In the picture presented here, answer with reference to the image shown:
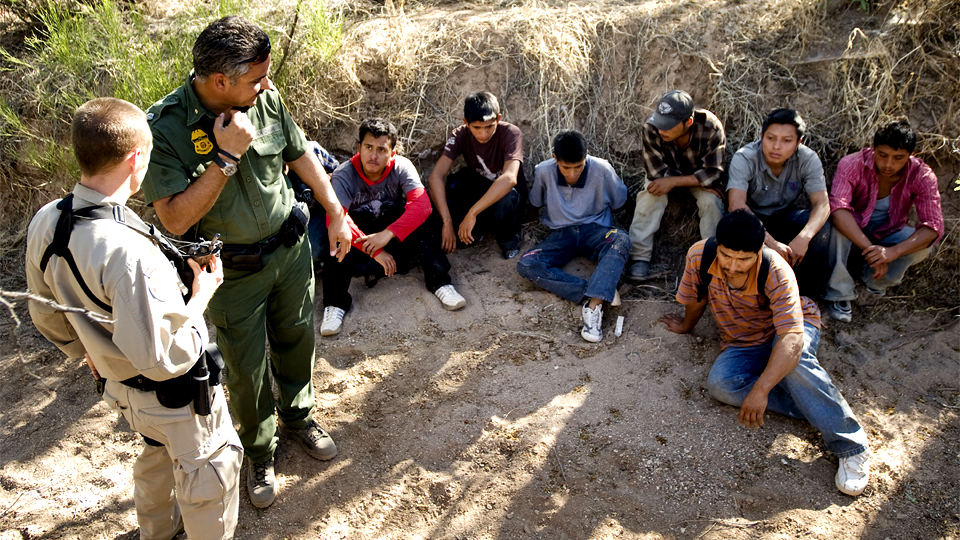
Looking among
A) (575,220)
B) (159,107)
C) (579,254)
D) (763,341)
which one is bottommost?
(579,254)

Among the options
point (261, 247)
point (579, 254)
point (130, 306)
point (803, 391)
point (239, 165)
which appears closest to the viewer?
point (130, 306)

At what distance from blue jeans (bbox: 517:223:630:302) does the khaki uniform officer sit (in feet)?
7.43

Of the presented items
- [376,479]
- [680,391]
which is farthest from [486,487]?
[680,391]

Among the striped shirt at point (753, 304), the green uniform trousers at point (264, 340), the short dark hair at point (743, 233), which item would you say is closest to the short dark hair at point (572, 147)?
the striped shirt at point (753, 304)

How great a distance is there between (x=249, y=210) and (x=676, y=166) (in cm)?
272

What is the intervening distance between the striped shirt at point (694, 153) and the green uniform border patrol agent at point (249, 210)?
2.18 meters

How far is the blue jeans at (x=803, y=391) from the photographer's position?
299cm

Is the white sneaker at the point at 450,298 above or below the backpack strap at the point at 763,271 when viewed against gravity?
below

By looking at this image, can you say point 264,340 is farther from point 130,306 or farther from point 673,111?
point 673,111

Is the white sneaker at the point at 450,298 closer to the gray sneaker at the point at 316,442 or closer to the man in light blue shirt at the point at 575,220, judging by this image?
the man in light blue shirt at the point at 575,220

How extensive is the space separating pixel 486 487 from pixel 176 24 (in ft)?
14.3

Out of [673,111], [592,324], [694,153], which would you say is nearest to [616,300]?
[592,324]

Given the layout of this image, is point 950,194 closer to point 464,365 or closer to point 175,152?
point 464,365

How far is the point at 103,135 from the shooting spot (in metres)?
1.89
